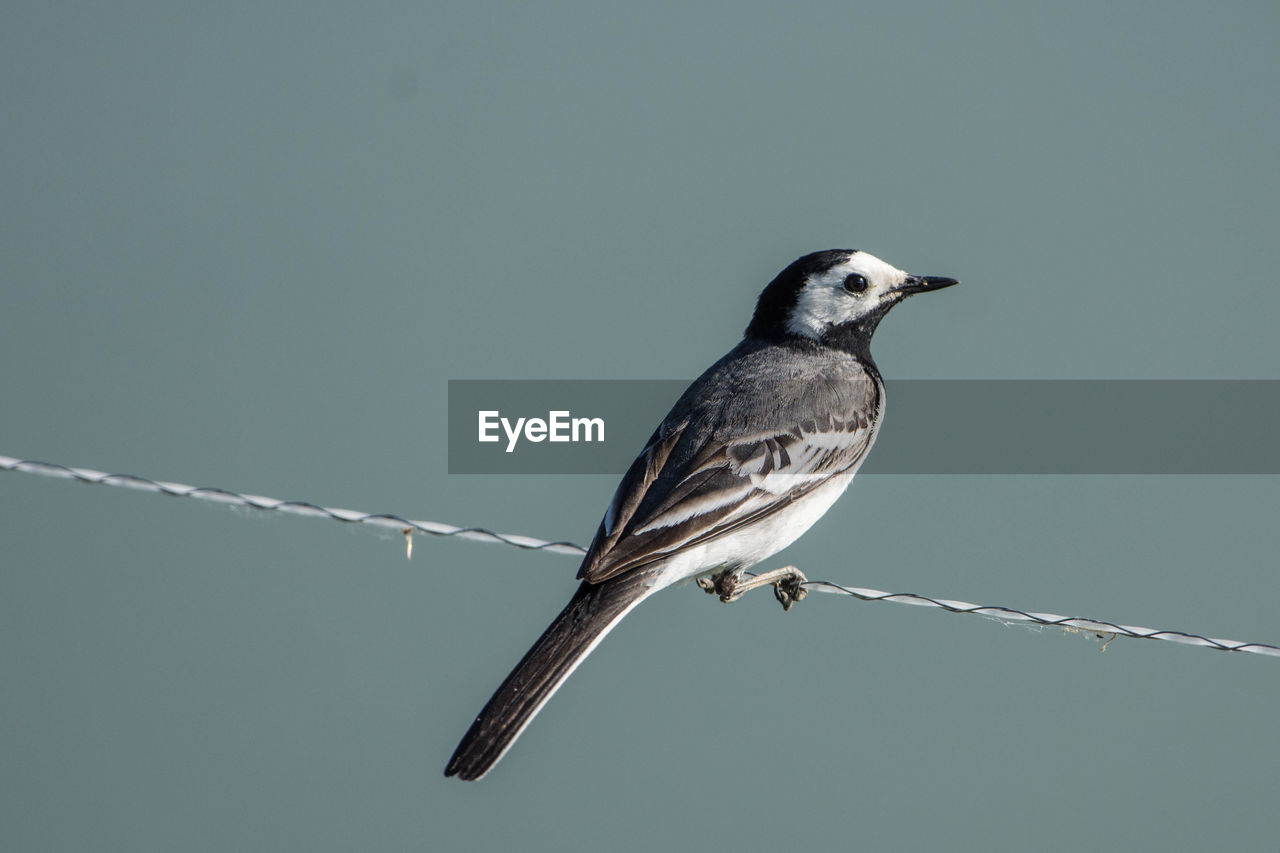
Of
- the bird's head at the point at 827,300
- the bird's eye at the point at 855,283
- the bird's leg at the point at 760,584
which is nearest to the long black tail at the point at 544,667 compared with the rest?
the bird's leg at the point at 760,584

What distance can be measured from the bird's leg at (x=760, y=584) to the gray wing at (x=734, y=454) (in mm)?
316

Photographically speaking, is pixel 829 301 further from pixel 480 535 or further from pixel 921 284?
pixel 480 535

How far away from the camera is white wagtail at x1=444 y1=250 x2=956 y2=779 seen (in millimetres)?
5004

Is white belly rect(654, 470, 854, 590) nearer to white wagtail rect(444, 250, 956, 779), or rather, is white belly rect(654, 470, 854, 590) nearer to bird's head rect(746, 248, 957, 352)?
white wagtail rect(444, 250, 956, 779)

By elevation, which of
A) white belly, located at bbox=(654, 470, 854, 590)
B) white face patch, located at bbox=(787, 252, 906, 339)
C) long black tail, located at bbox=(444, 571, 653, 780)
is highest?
white face patch, located at bbox=(787, 252, 906, 339)

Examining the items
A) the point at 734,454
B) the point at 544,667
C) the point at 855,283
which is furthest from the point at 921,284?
the point at 544,667

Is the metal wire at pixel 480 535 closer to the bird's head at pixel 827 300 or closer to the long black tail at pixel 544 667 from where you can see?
the long black tail at pixel 544 667

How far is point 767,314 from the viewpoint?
7367 millimetres

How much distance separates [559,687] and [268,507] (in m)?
1.20

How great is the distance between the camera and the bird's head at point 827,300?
7.21 m

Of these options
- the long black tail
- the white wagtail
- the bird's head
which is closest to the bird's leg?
the white wagtail

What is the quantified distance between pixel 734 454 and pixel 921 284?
221cm

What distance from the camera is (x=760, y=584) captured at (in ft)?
19.4

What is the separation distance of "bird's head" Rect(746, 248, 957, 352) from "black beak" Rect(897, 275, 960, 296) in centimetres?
18
